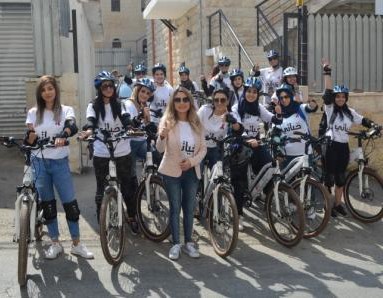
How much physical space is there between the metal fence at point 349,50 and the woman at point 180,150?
498 cm

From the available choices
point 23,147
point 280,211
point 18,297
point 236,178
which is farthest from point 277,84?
point 18,297

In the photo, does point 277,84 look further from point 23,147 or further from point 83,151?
point 23,147

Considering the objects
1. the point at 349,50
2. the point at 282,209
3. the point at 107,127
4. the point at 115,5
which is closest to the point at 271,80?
the point at 349,50

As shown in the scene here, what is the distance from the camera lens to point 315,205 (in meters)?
6.49

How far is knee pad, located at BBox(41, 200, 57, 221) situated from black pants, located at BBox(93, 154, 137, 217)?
56 centimetres

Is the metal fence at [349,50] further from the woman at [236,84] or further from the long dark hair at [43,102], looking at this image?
the long dark hair at [43,102]

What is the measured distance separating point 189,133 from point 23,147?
1.61 meters

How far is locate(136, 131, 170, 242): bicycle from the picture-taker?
6.44 meters

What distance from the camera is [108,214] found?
5.50 m

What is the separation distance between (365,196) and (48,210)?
384 centimetres

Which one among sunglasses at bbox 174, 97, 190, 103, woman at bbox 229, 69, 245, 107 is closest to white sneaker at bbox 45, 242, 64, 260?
sunglasses at bbox 174, 97, 190, 103

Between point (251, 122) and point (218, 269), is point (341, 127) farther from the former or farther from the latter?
point (218, 269)

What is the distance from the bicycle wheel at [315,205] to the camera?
630 centimetres

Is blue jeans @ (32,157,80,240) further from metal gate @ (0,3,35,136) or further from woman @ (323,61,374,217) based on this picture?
metal gate @ (0,3,35,136)
